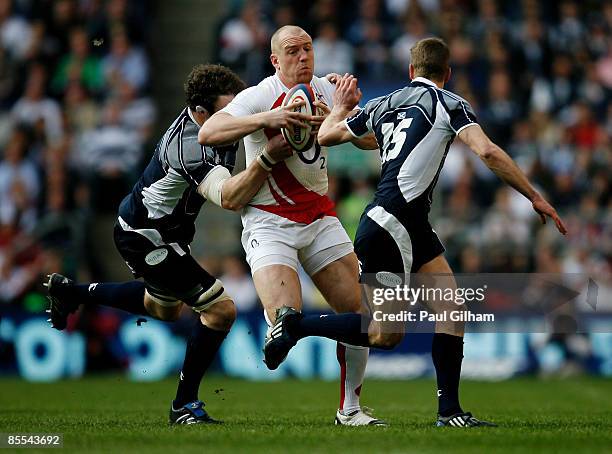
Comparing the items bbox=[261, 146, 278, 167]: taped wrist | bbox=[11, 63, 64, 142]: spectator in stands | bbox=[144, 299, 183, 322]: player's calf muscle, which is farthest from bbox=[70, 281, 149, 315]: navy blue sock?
bbox=[11, 63, 64, 142]: spectator in stands

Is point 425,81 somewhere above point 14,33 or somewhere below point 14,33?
below

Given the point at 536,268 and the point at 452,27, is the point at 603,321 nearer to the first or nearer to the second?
the point at 536,268

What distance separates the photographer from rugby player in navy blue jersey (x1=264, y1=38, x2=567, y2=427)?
307 inches

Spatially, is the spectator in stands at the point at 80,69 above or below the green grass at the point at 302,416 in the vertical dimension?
above

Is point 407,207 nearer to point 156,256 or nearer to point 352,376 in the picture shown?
point 352,376

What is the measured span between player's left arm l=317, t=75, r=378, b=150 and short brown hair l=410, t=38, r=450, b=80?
48 cm

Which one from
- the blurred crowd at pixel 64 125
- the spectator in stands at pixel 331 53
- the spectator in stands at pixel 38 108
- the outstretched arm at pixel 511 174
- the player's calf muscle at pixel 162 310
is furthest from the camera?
the spectator in stands at pixel 38 108

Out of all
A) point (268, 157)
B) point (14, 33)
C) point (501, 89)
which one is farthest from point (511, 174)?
point (14, 33)

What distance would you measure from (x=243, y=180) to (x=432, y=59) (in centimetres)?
153

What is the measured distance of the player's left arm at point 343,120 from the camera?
7961mm

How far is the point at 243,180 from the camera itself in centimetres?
812

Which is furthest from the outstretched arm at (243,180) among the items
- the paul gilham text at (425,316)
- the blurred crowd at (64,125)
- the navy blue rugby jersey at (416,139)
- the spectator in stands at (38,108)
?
the spectator in stands at (38,108)

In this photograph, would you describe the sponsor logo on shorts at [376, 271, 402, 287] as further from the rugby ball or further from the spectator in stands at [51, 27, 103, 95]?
the spectator in stands at [51, 27, 103, 95]

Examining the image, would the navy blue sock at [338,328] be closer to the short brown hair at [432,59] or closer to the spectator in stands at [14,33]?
the short brown hair at [432,59]
